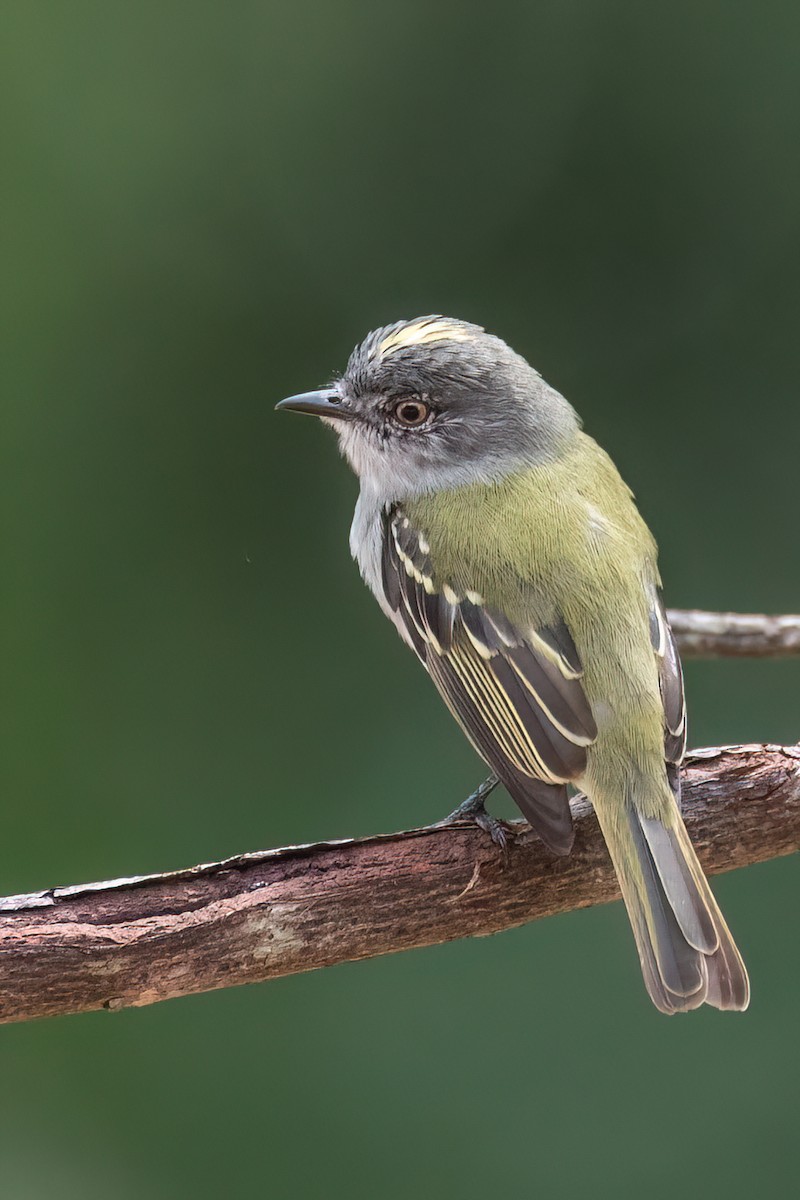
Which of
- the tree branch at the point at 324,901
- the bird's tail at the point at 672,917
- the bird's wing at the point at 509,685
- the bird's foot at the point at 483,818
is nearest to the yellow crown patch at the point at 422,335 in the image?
the bird's wing at the point at 509,685

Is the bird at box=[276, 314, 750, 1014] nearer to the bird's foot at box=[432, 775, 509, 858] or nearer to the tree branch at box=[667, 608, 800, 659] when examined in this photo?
the bird's foot at box=[432, 775, 509, 858]

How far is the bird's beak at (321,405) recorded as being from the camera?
10.6 feet

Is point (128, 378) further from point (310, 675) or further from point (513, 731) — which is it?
point (513, 731)

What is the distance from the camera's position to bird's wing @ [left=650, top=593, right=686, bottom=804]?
102 inches

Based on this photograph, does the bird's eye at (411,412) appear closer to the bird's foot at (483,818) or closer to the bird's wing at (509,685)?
the bird's wing at (509,685)

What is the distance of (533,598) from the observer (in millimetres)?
2727

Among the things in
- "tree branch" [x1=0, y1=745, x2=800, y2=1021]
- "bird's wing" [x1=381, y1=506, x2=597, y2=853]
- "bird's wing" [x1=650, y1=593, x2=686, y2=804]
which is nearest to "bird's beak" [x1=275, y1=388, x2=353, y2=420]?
"bird's wing" [x1=381, y1=506, x2=597, y2=853]

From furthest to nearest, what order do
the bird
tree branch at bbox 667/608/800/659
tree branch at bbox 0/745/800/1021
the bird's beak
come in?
tree branch at bbox 667/608/800/659
the bird's beak
the bird
tree branch at bbox 0/745/800/1021

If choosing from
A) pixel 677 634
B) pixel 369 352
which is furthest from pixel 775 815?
pixel 369 352

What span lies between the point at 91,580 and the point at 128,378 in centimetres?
69

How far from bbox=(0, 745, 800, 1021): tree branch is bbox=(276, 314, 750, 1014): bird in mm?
161

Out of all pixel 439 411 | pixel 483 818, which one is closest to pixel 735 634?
pixel 439 411

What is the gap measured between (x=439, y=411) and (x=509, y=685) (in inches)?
32.3

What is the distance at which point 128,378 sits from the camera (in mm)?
4383
